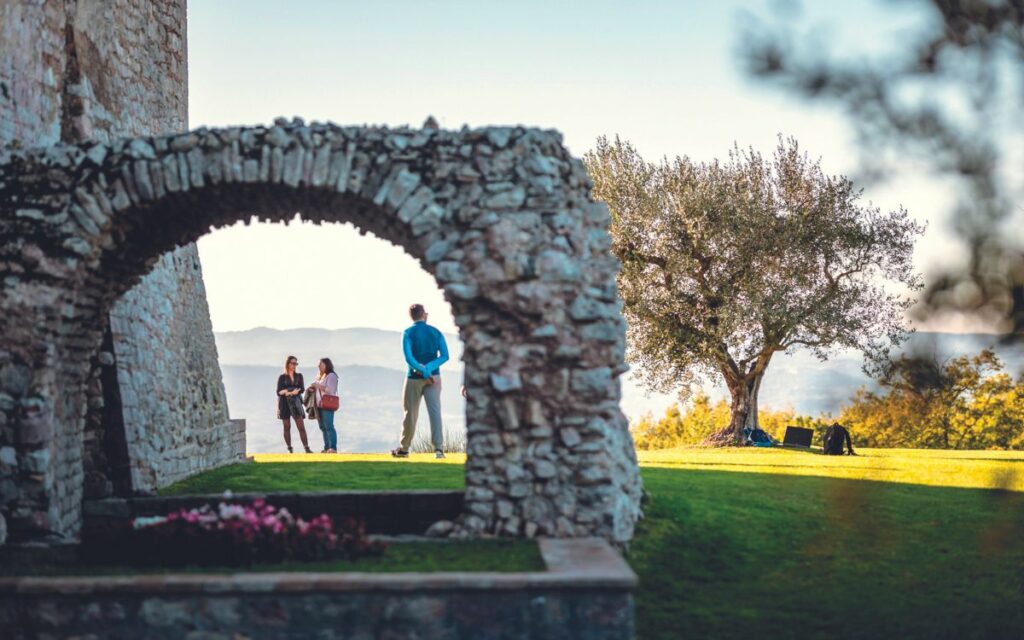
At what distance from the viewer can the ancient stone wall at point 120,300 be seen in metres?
10.3

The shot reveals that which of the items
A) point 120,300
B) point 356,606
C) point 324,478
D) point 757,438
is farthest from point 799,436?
point 356,606

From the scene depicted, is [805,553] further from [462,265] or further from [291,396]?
[291,396]

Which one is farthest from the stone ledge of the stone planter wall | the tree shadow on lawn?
the tree shadow on lawn

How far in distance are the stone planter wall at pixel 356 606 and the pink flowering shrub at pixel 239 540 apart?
3.10ft

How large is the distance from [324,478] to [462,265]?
4752mm

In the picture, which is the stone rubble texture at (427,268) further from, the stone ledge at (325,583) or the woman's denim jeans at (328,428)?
the woman's denim jeans at (328,428)

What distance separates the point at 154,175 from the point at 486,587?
15.6 ft

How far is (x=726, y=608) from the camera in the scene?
866 cm

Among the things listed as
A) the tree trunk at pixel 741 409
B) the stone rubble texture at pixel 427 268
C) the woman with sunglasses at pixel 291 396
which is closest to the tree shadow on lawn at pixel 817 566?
the stone rubble texture at pixel 427 268

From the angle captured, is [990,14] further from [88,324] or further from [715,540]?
[88,324]

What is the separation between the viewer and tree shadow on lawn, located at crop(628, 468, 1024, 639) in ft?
27.7

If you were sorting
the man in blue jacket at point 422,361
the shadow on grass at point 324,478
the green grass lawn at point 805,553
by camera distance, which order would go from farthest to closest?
the man in blue jacket at point 422,361, the shadow on grass at point 324,478, the green grass lawn at point 805,553

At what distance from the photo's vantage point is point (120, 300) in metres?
12.3

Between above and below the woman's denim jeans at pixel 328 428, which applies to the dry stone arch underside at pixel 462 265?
above
